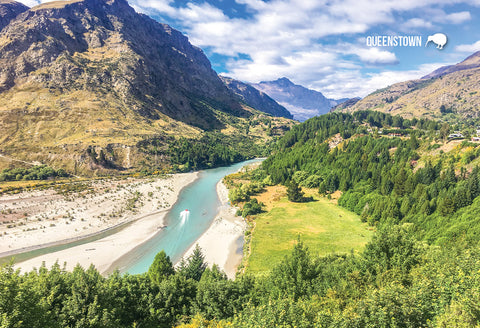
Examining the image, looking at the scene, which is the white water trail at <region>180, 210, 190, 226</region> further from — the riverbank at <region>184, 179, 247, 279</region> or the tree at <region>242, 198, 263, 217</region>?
the tree at <region>242, 198, 263, 217</region>

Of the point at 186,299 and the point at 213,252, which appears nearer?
the point at 186,299

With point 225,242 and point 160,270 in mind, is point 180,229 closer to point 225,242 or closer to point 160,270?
point 225,242

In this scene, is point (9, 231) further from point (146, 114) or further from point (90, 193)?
point (146, 114)

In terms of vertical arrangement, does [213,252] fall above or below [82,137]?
below

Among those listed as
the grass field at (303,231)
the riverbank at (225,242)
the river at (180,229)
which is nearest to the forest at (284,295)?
the grass field at (303,231)

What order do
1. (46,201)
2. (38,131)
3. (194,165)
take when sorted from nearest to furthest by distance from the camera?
(46,201)
(38,131)
(194,165)

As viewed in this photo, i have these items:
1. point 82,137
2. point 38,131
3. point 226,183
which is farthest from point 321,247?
point 38,131

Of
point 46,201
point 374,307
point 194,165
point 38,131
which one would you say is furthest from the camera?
point 194,165

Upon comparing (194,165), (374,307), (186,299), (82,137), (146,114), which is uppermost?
(146,114)
